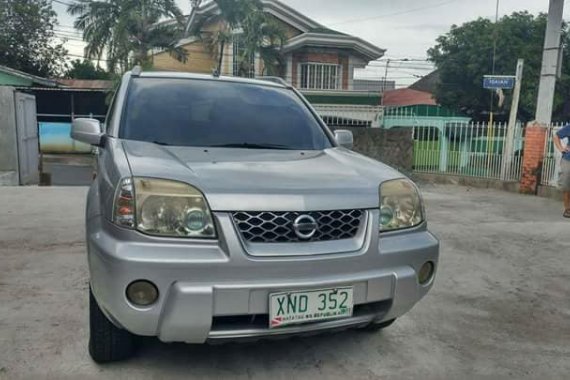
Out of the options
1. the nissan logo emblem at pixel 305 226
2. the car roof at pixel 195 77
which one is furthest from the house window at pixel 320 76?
the nissan logo emblem at pixel 305 226

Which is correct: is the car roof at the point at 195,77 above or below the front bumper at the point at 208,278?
above

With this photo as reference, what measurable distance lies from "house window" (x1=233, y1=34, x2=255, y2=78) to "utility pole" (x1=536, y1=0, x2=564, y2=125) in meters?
10.3

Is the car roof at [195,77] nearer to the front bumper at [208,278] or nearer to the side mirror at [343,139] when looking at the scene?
the side mirror at [343,139]

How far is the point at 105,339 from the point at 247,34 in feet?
57.4

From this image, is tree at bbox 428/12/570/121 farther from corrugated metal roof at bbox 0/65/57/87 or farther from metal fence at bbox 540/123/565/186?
corrugated metal roof at bbox 0/65/57/87

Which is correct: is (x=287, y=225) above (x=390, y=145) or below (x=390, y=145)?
above

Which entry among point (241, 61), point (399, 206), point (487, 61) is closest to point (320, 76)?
point (241, 61)

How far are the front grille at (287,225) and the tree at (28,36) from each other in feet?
98.5

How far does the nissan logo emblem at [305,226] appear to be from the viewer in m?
2.33

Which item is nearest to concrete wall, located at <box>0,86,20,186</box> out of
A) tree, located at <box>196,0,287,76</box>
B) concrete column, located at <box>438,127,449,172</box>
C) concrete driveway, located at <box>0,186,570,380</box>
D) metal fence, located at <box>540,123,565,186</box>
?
concrete driveway, located at <box>0,186,570,380</box>

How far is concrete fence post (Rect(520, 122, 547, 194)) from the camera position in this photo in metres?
10.5

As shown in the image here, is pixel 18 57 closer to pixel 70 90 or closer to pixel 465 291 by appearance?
pixel 70 90

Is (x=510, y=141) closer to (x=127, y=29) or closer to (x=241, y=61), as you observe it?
(x=241, y=61)

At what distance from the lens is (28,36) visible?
28609mm
